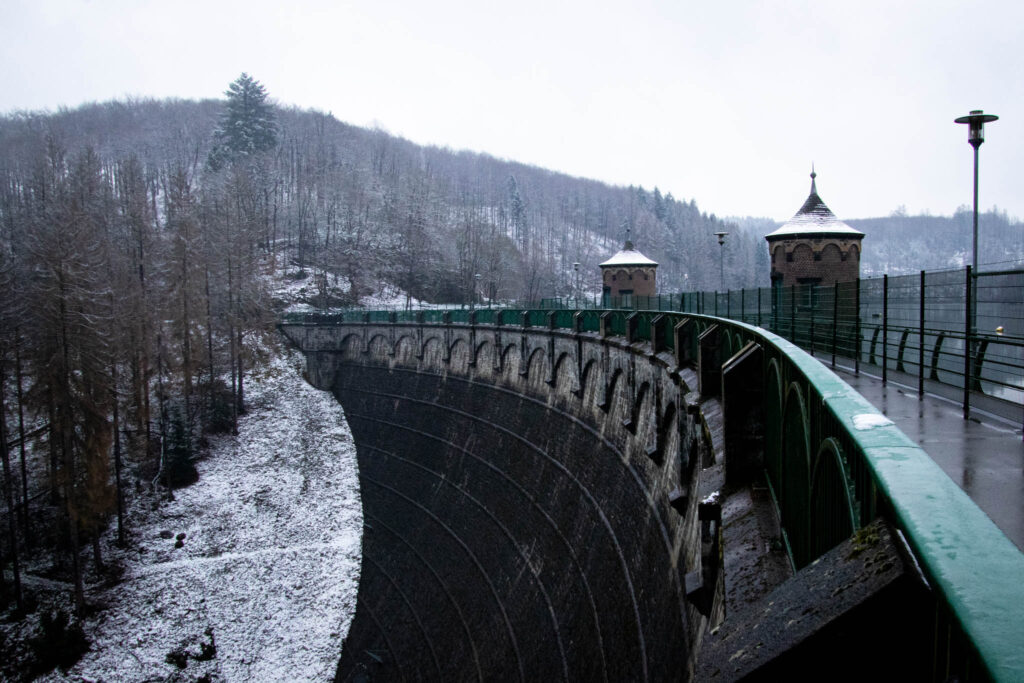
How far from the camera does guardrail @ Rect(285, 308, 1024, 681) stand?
1105 millimetres

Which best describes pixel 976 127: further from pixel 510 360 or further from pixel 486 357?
pixel 486 357

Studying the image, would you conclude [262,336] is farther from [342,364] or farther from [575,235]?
[575,235]

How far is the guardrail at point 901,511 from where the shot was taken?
1.11 metres

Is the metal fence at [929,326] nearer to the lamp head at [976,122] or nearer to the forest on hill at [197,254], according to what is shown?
the lamp head at [976,122]

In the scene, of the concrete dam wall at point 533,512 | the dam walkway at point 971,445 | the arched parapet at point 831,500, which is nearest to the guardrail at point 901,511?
the arched parapet at point 831,500

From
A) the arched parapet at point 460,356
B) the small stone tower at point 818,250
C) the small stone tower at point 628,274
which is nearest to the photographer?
the small stone tower at point 818,250

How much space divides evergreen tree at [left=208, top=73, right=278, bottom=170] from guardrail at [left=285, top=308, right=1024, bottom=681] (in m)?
99.3

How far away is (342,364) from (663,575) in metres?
40.1

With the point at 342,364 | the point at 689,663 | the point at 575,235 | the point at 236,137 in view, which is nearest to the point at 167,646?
the point at 689,663

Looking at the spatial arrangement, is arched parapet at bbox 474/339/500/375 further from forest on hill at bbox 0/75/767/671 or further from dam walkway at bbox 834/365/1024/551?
dam walkway at bbox 834/365/1024/551

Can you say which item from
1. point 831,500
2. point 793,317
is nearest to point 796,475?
point 831,500

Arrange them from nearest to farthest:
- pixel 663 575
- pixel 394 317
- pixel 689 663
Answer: pixel 689 663
pixel 663 575
pixel 394 317

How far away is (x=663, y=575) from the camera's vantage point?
12.0 m

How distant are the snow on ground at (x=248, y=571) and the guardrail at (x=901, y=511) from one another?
25.1 metres
